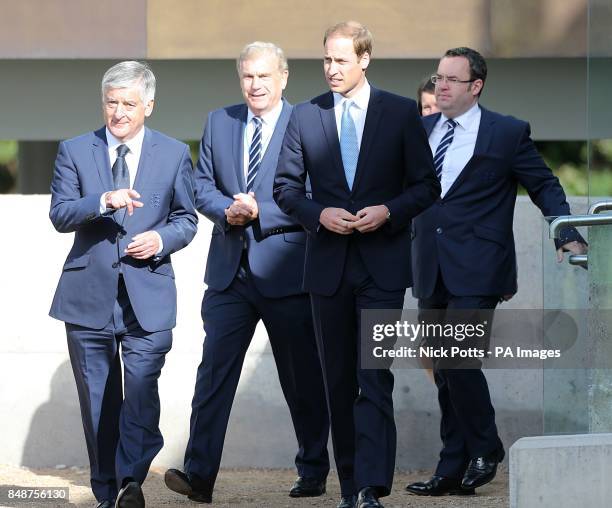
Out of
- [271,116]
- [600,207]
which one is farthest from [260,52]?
[600,207]

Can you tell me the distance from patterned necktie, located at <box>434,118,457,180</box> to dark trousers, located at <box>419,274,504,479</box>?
0.59 metres

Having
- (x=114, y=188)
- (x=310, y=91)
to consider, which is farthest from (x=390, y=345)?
(x=310, y=91)

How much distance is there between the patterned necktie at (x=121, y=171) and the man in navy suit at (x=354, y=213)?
2.44ft

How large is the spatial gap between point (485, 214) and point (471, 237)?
14cm

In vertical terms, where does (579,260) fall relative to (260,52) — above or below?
below

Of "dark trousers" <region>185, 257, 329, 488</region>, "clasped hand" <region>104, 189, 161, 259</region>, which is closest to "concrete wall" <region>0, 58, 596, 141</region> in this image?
"dark trousers" <region>185, 257, 329, 488</region>

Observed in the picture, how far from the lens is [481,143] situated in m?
6.84

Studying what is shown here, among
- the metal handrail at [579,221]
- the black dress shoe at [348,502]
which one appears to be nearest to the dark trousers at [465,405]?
the black dress shoe at [348,502]

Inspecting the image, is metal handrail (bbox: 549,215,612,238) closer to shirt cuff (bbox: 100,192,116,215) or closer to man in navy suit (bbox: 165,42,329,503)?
man in navy suit (bbox: 165,42,329,503)

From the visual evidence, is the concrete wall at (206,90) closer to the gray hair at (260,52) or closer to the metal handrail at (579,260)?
the gray hair at (260,52)

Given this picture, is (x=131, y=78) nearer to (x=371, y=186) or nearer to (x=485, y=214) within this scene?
(x=371, y=186)

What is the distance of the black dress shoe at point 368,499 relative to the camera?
5738mm

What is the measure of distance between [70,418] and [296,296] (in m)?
1.94

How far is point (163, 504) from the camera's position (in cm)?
654
